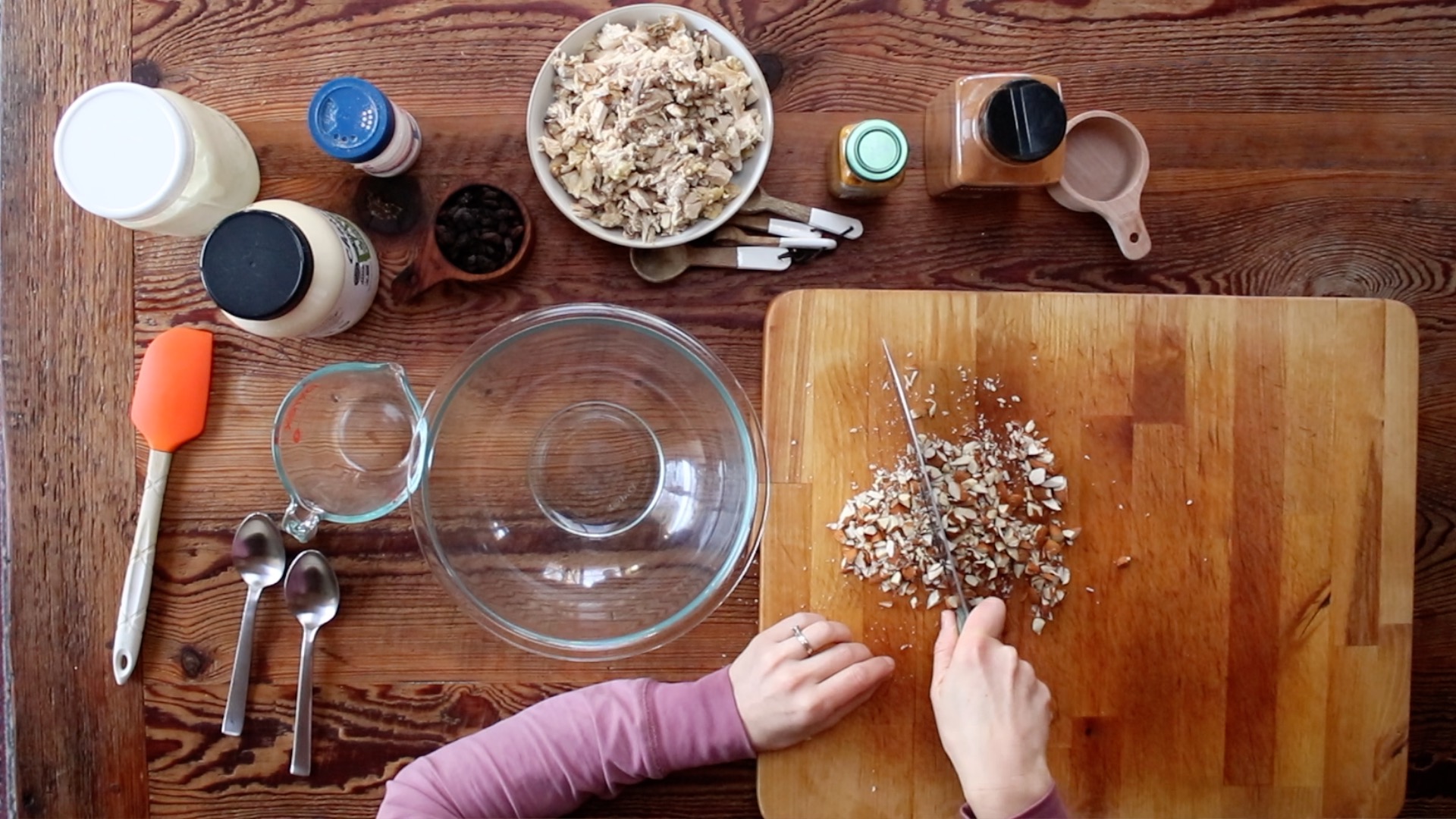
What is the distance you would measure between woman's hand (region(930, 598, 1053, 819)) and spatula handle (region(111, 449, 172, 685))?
72 cm

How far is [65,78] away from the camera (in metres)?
0.80

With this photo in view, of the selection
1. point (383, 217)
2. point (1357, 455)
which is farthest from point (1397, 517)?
point (383, 217)

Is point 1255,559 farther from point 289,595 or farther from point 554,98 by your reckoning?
point 289,595

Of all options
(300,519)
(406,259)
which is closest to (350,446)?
(300,519)

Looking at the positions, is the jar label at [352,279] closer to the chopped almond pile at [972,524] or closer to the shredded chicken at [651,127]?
the shredded chicken at [651,127]

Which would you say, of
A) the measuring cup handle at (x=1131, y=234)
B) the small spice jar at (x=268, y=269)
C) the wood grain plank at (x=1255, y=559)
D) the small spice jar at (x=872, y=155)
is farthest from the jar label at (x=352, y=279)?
the wood grain plank at (x=1255, y=559)

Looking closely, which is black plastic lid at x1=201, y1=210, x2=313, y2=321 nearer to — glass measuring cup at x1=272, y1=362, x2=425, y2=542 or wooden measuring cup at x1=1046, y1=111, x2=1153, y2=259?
glass measuring cup at x1=272, y1=362, x2=425, y2=542

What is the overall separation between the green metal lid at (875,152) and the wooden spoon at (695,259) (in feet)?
0.34

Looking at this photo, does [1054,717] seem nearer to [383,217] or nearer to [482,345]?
[482,345]

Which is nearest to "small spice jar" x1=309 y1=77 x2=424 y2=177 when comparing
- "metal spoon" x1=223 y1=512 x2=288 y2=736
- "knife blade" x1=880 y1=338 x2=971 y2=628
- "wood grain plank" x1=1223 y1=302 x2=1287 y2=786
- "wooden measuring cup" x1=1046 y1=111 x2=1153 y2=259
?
"metal spoon" x1=223 y1=512 x2=288 y2=736

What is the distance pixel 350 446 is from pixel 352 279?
16 centimetres

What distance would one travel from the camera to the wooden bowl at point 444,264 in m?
0.76

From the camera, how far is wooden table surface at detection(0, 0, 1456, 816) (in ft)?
2.64

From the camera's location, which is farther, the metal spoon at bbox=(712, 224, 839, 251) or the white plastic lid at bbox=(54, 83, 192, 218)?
the metal spoon at bbox=(712, 224, 839, 251)
